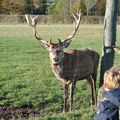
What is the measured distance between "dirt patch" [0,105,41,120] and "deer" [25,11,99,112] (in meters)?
0.69

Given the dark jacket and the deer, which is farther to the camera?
the deer

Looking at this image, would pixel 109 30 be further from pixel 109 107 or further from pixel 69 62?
pixel 109 107

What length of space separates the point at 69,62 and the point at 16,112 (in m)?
1.60

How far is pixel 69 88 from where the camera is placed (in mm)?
10945

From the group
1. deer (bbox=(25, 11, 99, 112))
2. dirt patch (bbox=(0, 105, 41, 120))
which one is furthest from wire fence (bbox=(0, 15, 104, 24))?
dirt patch (bbox=(0, 105, 41, 120))

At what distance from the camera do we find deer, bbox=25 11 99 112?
1012 centimetres

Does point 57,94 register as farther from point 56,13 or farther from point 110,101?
point 56,13

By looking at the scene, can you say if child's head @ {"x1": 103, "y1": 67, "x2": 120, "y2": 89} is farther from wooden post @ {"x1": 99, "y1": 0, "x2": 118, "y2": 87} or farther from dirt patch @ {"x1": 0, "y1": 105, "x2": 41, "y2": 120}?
dirt patch @ {"x1": 0, "y1": 105, "x2": 41, "y2": 120}

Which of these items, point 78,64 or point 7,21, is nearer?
point 78,64

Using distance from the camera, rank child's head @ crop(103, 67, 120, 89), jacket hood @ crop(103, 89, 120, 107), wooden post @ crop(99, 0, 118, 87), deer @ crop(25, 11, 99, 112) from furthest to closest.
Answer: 1. deer @ crop(25, 11, 99, 112)
2. wooden post @ crop(99, 0, 118, 87)
3. child's head @ crop(103, 67, 120, 89)
4. jacket hood @ crop(103, 89, 120, 107)

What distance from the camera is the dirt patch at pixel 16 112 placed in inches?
377

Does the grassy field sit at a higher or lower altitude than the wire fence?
lower

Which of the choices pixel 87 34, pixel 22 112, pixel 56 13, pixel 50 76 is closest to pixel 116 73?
pixel 22 112

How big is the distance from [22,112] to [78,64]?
5.59ft
